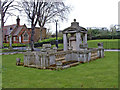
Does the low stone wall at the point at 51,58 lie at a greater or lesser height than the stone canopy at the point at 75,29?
lesser

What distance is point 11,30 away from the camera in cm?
4819

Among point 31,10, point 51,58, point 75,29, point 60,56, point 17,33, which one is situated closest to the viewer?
point 51,58

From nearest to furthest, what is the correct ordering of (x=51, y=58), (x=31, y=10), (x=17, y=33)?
(x=51, y=58) → (x=31, y=10) → (x=17, y=33)

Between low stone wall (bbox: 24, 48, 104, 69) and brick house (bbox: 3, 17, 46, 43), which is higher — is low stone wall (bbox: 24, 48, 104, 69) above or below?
below

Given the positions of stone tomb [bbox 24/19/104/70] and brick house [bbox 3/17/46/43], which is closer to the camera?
stone tomb [bbox 24/19/104/70]

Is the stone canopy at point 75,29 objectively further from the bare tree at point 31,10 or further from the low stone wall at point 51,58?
the bare tree at point 31,10

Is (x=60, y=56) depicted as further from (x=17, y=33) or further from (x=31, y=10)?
(x=17, y=33)

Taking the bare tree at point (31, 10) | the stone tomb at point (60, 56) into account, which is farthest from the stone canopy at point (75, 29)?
the bare tree at point (31, 10)

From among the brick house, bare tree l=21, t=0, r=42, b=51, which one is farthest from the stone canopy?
the brick house

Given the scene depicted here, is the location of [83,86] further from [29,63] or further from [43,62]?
[29,63]

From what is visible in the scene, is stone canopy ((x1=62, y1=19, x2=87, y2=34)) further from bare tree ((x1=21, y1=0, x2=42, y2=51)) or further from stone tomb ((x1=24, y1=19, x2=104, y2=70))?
bare tree ((x1=21, y1=0, x2=42, y2=51))

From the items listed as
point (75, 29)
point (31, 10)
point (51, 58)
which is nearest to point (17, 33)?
point (31, 10)

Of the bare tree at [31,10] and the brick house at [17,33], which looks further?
the brick house at [17,33]

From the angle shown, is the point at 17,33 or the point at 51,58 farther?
the point at 17,33
